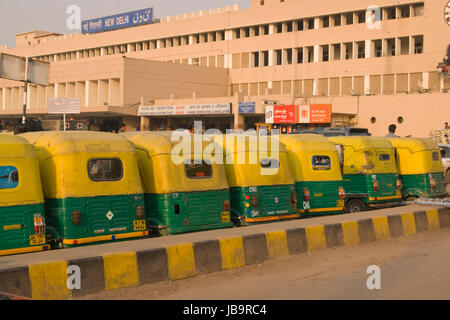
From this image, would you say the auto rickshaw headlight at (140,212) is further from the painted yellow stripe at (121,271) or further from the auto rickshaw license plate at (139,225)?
the painted yellow stripe at (121,271)

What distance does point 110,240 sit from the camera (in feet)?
32.4

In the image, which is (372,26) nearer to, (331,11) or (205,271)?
(331,11)

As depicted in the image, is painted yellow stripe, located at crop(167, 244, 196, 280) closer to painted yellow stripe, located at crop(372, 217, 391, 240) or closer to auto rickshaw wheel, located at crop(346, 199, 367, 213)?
painted yellow stripe, located at crop(372, 217, 391, 240)

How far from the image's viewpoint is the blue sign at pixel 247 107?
4738 cm

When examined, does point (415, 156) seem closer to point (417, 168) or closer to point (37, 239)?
point (417, 168)

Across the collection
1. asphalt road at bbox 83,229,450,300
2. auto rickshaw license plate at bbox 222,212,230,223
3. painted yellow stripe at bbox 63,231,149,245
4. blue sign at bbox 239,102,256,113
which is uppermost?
blue sign at bbox 239,102,256,113

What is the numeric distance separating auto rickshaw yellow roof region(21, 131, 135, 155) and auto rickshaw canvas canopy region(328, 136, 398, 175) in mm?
7227

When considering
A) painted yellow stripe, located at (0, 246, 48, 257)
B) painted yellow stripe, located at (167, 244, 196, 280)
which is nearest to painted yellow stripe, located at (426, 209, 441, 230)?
painted yellow stripe, located at (167, 244, 196, 280)

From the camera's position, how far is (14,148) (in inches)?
353

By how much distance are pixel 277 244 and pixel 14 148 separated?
4495 mm

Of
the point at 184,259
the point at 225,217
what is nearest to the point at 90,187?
the point at 184,259

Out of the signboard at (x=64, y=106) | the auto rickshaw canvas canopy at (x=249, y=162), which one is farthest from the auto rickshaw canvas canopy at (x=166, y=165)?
the signboard at (x=64, y=106)

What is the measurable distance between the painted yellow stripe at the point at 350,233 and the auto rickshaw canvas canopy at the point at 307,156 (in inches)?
103

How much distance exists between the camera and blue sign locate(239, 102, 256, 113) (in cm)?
4738
